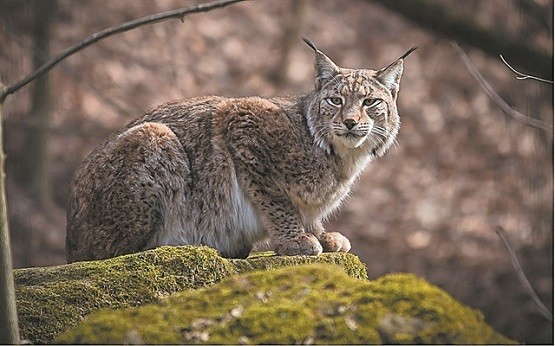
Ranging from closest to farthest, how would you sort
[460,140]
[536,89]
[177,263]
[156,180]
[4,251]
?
[4,251]
[177,263]
[156,180]
[536,89]
[460,140]

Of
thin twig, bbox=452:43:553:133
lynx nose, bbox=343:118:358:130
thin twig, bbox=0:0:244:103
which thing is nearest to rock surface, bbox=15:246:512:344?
thin twig, bbox=0:0:244:103

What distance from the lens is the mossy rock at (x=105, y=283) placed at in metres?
4.34

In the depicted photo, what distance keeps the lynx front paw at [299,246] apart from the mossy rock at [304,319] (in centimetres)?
198

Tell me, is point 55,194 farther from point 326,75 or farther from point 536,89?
point 326,75

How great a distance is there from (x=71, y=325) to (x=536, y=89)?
8088 mm

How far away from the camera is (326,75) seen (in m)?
6.20

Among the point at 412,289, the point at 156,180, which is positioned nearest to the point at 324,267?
the point at 412,289

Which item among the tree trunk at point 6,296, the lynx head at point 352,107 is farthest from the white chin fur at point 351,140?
the tree trunk at point 6,296

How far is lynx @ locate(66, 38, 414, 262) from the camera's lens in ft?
19.2

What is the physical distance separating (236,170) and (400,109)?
8.87m

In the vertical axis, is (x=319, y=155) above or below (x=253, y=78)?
below

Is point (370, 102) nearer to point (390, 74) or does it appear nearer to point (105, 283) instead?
point (390, 74)

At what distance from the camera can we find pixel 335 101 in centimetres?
604

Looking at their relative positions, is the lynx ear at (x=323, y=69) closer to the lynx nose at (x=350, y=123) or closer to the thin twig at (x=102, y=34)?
the lynx nose at (x=350, y=123)
